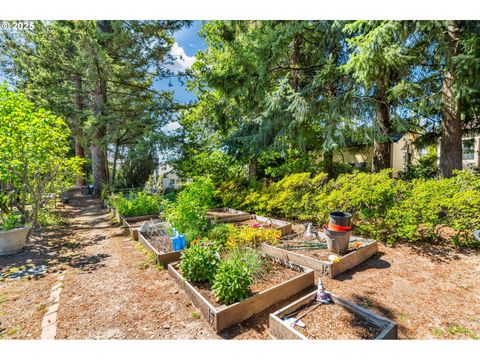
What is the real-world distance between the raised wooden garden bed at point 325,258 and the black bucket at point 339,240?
4.3 inches

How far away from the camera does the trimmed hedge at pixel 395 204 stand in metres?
3.46

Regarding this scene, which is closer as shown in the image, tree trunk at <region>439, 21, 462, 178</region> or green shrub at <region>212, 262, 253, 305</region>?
green shrub at <region>212, 262, 253, 305</region>

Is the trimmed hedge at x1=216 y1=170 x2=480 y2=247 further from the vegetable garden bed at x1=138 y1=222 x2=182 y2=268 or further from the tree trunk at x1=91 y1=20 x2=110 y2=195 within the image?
the tree trunk at x1=91 y1=20 x2=110 y2=195

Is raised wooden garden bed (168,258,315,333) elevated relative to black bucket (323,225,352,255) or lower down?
lower down

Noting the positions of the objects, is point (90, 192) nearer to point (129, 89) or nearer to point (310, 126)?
point (129, 89)

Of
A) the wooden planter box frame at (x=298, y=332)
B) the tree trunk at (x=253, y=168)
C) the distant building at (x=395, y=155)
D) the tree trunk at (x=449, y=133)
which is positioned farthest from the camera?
the distant building at (x=395, y=155)

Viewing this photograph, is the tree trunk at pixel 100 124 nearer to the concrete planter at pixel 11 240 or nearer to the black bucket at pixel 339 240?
the concrete planter at pixel 11 240

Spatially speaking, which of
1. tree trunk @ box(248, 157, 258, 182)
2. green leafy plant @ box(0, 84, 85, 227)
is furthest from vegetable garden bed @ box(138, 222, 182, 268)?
tree trunk @ box(248, 157, 258, 182)

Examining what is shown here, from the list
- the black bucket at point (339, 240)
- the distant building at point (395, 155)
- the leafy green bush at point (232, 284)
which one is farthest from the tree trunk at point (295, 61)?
the leafy green bush at point (232, 284)

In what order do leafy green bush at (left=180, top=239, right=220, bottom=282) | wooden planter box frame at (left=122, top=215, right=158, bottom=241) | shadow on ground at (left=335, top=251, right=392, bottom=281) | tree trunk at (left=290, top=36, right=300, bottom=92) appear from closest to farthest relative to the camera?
leafy green bush at (left=180, top=239, right=220, bottom=282)
shadow on ground at (left=335, top=251, right=392, bottom=281)
wooden planter box frame at (left=122, top=215, right=158, bottom=241)
tree trunk at (left=290, top=36, right=300, bottom=92)

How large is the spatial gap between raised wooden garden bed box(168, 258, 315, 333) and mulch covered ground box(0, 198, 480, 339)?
7 cm

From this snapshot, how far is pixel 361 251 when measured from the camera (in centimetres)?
340

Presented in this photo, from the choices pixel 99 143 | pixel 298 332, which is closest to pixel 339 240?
pixel 298 332

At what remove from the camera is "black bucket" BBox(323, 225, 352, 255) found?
328cm
